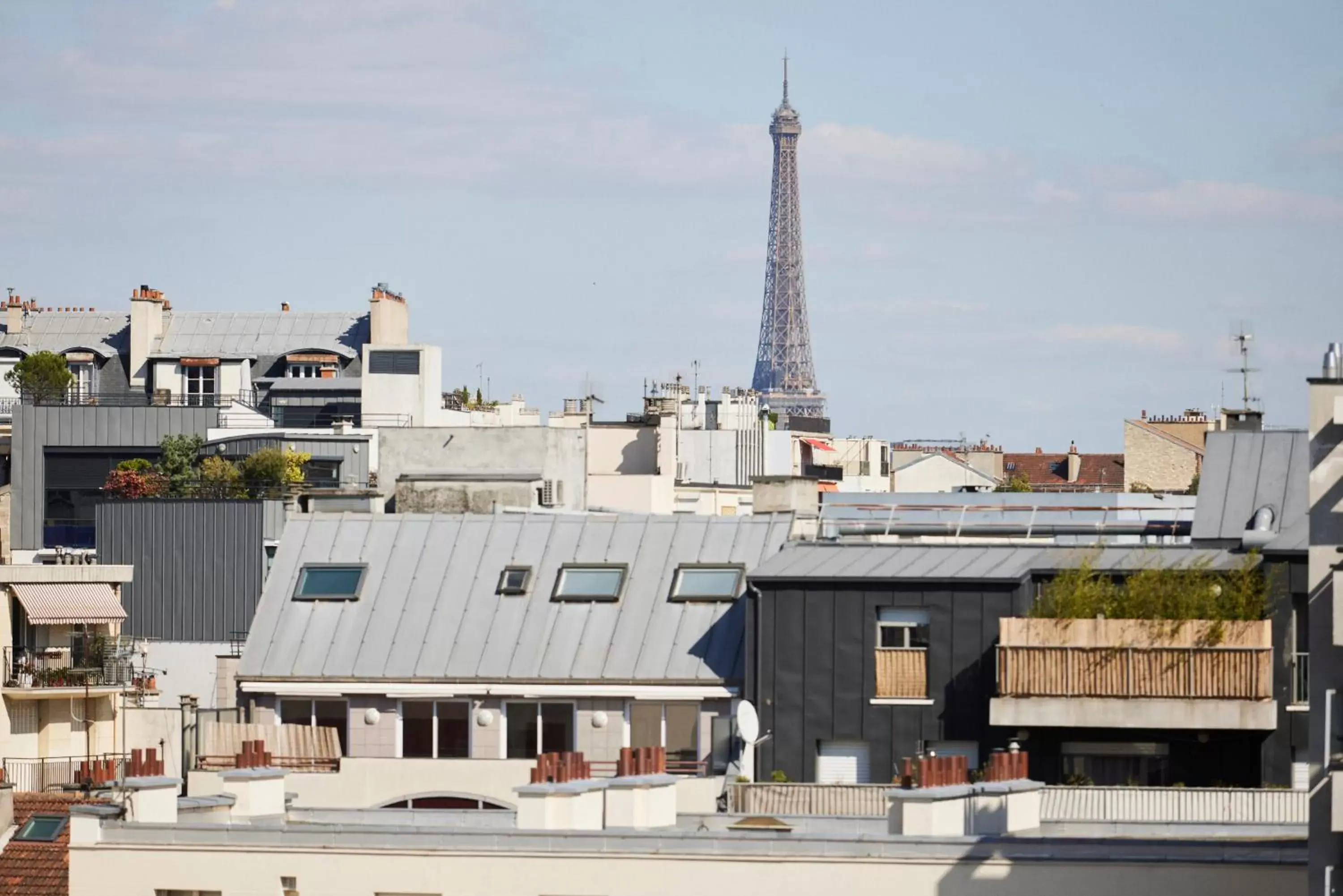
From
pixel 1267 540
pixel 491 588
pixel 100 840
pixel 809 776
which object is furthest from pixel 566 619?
pixel 100 840

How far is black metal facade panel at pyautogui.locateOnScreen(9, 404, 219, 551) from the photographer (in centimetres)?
8825

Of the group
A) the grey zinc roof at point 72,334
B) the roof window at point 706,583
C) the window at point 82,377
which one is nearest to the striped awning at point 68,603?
the roof window at point 706,583

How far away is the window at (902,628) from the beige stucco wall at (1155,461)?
2669 inches

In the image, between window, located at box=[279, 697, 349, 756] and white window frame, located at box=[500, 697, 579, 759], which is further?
window, located at box=[279, 697, 349, 756]

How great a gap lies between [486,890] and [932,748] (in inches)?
626

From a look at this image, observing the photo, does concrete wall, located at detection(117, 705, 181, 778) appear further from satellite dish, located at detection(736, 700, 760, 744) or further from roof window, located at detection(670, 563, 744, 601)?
satellite dish, located at detection(736, 700, 760, 744)

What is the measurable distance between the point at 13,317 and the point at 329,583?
61.0 m

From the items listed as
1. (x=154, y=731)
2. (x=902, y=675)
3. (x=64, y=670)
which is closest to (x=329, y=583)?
(x=154, y=731)

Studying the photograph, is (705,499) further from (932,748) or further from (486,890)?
(486,890)

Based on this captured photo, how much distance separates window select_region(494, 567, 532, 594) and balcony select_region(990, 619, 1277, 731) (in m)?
11.5

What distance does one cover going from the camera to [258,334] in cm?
10988

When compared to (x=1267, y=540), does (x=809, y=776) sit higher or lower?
lower

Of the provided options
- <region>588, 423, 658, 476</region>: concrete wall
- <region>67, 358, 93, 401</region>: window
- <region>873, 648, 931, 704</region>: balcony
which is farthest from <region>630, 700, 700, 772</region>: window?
<region>67, 358, 93, 401</region>: window

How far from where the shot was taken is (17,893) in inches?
1709
